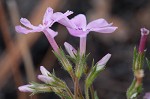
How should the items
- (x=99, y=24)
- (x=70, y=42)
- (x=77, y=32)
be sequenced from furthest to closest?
(x=70, y=42) < (x=99, y=24) < (x=77, y=32)

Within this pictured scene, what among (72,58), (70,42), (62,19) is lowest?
(72,58)

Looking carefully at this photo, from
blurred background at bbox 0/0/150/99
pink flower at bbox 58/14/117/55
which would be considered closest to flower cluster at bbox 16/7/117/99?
pink flower at bbox 58/14/117/55

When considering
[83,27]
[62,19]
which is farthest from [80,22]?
[62,19]

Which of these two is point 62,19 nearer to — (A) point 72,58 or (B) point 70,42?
(A) point 72,58

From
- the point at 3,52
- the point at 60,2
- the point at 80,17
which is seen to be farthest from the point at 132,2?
the point at 80,17

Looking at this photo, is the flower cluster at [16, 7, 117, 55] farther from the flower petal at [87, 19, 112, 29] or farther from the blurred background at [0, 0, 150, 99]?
the blurred background at [0, 0, 150, 99]

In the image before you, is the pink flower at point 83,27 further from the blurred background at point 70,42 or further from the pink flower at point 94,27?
the blurred background at point 70,42

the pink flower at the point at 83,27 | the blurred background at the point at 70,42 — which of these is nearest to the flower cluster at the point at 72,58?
the pink flower at the point at 83,27

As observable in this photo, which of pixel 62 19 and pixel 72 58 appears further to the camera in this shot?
pixel 72 58
